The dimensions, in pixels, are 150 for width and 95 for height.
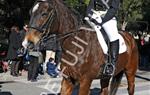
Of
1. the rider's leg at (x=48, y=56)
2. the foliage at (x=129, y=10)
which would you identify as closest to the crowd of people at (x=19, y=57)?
the rider's leg at (x=48, y=56)

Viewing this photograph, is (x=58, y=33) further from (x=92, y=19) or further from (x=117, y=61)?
(x=117, y=61)

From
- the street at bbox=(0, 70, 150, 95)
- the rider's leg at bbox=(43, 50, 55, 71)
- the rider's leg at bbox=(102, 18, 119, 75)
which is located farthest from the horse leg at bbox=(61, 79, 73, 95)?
the rider's leg at bbox=(43, 50, 55, 71)

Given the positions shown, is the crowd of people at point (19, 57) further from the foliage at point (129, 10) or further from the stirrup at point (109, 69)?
the foliage at point (129, 10)

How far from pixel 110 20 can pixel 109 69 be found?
3.06 ft

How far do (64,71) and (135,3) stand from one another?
77.4 feet

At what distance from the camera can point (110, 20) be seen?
7.91m

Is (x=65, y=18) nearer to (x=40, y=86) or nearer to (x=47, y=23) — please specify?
(x=47, y=23)

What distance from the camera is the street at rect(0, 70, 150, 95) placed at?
12.7 meters

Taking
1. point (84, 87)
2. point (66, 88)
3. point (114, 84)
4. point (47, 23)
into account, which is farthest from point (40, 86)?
point (47, 23)

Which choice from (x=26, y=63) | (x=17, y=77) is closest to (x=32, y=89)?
(x=17, y=77)

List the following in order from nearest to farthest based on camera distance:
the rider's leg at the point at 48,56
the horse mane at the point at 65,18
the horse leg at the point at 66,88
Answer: the horse mane at the point at 65,18
the horse leg at the point at 66,88
the rider's leg at the point at 48,56

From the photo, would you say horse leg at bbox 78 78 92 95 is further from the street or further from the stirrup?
the street

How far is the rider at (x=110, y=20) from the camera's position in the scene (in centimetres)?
779

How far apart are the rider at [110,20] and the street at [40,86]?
155 inches
